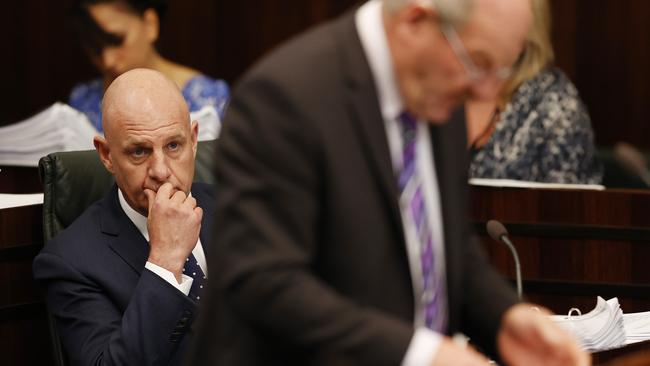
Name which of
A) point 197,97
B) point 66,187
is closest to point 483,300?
point 66,187

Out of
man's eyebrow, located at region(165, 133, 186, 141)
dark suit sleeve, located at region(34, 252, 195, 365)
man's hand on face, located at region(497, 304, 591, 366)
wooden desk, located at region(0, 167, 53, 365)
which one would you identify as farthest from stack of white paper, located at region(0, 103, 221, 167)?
man's hand on face, located at region(497, 304, 591, 366)

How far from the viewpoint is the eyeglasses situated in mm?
1522

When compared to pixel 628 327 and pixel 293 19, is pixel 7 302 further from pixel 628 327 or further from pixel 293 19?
pixel 293 19

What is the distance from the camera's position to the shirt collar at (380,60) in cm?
159

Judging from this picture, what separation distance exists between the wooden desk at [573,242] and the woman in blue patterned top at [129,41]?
5.24ft

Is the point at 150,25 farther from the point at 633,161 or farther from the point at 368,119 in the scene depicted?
the point at 368,119

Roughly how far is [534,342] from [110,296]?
1238 mm

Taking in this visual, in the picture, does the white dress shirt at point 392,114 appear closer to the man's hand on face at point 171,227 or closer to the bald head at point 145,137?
the man's hand on face at point 171,227

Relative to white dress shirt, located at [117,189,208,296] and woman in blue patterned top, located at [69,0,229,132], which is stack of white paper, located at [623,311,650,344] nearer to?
white dress shirt, located at [117,189,208,296]

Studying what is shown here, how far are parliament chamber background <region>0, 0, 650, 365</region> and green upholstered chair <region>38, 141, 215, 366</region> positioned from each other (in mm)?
84

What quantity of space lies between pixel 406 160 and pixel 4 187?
7.87 feet

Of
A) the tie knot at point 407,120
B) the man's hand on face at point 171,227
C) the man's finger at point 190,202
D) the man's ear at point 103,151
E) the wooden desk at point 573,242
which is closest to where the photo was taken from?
the tie knot at point 407,120

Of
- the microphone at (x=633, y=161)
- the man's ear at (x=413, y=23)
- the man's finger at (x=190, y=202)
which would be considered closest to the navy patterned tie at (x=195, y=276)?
the man's finger at (x=190, y=202)

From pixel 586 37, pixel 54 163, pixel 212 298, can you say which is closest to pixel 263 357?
pixel 212 298
